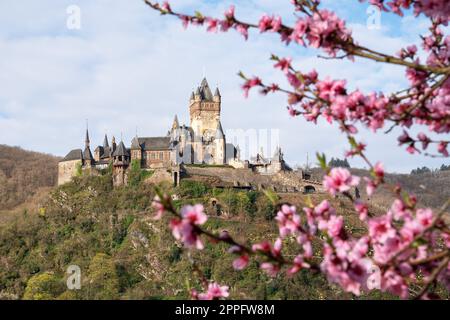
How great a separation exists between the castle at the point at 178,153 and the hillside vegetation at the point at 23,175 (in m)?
42.1

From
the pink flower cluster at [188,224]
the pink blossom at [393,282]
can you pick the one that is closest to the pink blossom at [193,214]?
the pink flower cluster at [188,224]

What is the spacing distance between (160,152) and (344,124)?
5904cm

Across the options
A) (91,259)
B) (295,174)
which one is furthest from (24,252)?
(295,174)

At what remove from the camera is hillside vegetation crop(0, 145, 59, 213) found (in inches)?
4432

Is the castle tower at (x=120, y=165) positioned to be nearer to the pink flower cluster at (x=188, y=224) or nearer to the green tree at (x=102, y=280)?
the green tree at (x=102, y=280)

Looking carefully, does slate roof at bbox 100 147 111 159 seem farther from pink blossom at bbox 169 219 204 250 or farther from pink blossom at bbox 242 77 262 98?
pink blossom at bbox 169 219 204 250

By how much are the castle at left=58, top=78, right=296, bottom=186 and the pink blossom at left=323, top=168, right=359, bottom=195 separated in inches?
2182

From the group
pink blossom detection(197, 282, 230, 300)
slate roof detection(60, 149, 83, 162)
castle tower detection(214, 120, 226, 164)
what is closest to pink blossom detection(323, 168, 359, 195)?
pink blossom detection(197, 282, 230, 300)

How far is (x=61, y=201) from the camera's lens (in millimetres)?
66000

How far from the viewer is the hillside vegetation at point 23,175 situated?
369 ft

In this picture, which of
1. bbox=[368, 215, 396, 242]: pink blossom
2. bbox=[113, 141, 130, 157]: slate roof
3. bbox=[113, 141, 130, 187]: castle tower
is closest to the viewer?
bbox=[368, 215, 396, 242]: pink blossom

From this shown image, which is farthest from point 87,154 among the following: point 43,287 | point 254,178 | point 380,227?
point 380,227

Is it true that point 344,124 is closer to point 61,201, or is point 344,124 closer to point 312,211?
point 312,211
